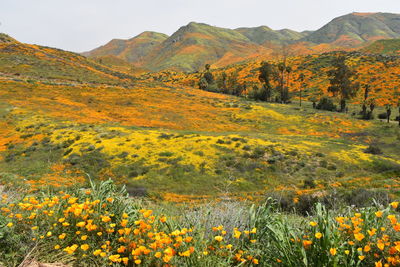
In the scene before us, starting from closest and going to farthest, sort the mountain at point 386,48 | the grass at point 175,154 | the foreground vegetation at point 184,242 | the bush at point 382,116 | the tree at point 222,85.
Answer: the foreground vegetation at point 184,242 < the grass at point 175,154 < the bush at point 382,116 < the tree at point 222,85 < the mountain at point 386,48

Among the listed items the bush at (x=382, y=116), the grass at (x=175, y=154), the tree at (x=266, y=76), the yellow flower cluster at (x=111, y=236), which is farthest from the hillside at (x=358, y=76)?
the yellow flower cluster at (x=111, y=236)

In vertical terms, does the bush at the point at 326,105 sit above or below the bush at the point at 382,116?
above

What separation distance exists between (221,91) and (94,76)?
46202 mm

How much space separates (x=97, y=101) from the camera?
151 ft

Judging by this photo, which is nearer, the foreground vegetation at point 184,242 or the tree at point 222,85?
the foreground vegetation at point 184,242

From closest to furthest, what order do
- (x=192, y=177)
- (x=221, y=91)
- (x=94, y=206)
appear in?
(x=94, y=206) < (x=192, y=177) < (x=221, y=91)

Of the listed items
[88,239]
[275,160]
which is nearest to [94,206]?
[88,239]

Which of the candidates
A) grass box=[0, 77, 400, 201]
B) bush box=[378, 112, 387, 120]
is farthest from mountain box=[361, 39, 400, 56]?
grass box=[0, 77, 400, 201]

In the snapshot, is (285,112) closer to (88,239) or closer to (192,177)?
(192,177)

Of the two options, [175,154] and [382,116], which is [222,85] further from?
[175,154]

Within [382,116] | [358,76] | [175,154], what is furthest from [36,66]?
[358,76]

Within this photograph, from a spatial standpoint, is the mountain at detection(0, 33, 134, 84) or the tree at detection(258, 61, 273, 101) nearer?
the mountain at detection(0, 33, 134, 84)

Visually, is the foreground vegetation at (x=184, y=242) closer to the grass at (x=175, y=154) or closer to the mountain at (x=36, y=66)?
the grass at (x=175, y=154)

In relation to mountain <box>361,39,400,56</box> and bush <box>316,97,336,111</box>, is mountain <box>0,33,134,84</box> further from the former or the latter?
mountain <box>361,39,400,56</box>
